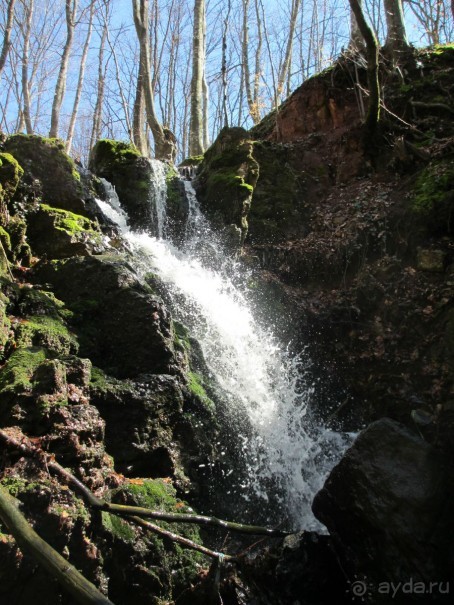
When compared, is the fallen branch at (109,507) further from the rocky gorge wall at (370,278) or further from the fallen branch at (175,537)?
the rocky gorge wall at (370,278)

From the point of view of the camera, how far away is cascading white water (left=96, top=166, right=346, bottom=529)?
17.0ft

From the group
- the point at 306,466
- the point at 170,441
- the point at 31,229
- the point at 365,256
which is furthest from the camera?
the point at 365,256

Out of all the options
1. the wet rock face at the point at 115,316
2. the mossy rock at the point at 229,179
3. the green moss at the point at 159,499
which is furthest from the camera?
the mossy rock at the point at 229,179

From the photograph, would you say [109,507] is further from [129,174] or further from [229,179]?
[129,174]

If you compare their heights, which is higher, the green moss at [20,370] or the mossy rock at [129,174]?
the mossy rock at [129,174]

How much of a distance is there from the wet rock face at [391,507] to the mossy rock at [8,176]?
212 inches

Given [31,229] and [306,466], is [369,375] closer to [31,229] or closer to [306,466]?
[306,466]

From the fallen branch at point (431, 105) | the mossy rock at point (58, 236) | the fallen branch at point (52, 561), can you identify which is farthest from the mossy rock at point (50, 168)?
the fallen branch at point (431, 105)

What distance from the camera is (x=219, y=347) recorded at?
668 centimetres

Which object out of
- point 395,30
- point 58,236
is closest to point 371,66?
point 395,30

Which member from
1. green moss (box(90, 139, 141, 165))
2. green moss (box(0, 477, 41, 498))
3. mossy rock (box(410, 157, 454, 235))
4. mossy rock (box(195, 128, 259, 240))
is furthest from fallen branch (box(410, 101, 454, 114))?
green moss (box(0, 477, 41, 498))

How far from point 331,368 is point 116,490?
184 inches

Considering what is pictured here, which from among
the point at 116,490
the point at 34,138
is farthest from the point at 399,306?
the point at 34,138

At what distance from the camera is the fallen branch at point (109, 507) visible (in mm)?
3006
